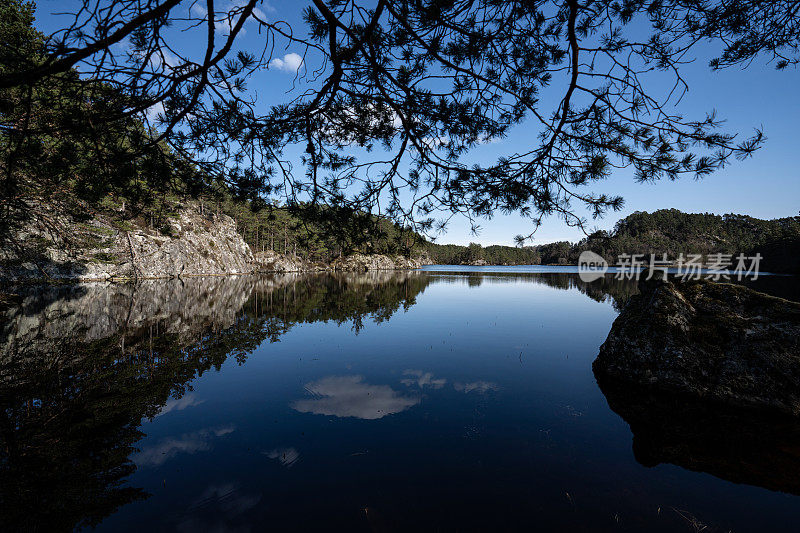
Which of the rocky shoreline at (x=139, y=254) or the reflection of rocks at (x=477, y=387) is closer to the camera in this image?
the reflection of rocks at (x=477, y=387)

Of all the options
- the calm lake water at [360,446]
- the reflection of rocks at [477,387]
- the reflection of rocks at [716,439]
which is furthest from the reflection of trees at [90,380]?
the reflection of rocks at [716,439]

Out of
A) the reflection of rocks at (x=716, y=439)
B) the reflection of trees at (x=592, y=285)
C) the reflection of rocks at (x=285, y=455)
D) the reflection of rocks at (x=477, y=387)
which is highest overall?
the reflection of trees at (x=592, y=285)

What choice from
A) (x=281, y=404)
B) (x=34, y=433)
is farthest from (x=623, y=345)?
(x=34, y=433)

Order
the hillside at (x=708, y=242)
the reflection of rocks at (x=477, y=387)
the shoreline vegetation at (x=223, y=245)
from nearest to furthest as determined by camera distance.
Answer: the shoreline vegetation at (x=223, y=245) < the reflection of rocks at (x=477, y=387) < the hillside at (x=708, y=242)

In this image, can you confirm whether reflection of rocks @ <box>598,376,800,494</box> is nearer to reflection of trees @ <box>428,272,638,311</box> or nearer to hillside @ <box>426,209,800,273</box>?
reflection of trees @ <box>428,272,638,311</box>

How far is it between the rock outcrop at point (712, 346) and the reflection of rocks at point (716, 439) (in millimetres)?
533

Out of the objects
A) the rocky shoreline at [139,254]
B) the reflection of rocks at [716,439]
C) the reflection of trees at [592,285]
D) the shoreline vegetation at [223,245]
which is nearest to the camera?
the reflection of rocks at [716,439]

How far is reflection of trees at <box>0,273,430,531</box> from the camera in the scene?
4.59 meters

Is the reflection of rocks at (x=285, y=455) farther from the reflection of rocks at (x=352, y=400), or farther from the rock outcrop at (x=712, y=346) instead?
the rock outcrop at (x=712, y=346)

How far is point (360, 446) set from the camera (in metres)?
6.16

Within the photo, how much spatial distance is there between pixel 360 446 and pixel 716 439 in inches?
283

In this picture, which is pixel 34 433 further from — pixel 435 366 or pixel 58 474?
pixel 435 366

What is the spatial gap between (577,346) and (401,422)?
35.3 feet

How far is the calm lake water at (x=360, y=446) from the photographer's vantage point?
438 cm
